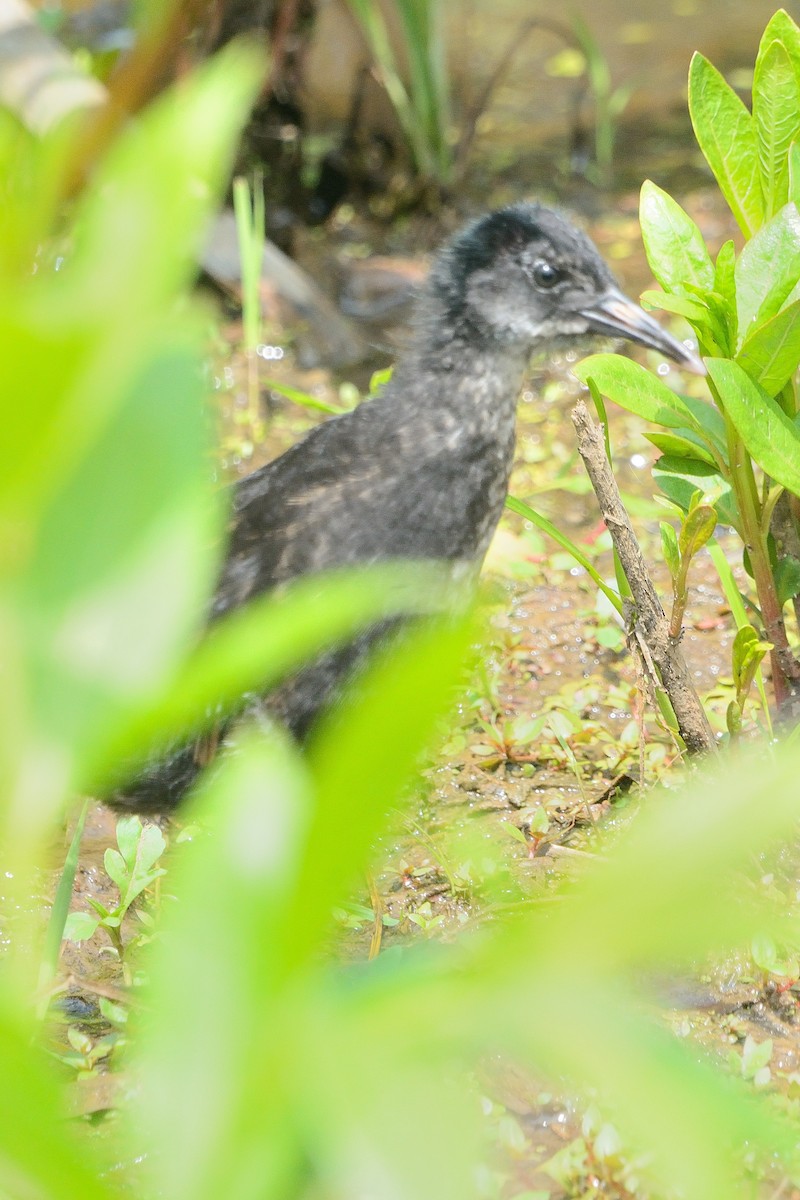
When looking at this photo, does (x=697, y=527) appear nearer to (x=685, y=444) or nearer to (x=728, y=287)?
(x=685, y=444)

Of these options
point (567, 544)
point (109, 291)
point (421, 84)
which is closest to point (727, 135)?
point (567, 544)

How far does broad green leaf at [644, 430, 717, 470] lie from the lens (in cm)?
221

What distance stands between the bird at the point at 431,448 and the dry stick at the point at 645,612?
492 millimetres

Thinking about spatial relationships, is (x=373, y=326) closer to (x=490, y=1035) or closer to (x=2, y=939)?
(x=2, y=939)

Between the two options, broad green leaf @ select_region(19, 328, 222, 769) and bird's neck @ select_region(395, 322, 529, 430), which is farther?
bird's neck @ select_region(395, 322, 529, 430)

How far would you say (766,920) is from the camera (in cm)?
56

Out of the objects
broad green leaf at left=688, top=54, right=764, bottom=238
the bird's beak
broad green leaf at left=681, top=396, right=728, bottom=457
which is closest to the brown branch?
the bird's beak

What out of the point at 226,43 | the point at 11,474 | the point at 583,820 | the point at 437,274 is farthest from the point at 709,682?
the point at 226,43

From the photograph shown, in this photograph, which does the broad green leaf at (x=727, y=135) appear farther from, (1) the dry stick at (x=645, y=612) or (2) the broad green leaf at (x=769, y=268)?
(1) the dry stick at (x=645, y=612)

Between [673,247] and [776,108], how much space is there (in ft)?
0.81

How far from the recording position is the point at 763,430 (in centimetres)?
200

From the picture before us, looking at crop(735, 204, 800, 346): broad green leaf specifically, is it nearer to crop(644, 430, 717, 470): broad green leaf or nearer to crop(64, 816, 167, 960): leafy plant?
crop(644, 430, 717, 470): broad green leaf

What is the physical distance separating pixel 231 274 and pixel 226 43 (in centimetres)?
80

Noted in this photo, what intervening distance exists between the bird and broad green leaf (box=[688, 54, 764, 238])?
576mm
